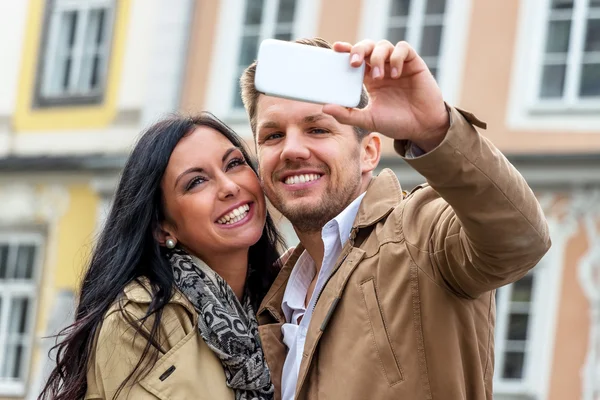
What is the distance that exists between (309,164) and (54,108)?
12359 mm

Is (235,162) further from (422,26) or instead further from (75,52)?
(75,52)

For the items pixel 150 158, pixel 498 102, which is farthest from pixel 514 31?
pixel 150 158

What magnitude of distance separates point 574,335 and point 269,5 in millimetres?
4894

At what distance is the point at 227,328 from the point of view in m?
4.25

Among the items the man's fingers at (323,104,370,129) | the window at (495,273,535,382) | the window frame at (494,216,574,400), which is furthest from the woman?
the window at (495,273,535,382)

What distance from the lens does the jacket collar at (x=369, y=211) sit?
13.1ft

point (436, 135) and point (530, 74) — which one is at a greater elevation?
point (530, 74)

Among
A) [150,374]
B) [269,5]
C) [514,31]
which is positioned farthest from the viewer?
[269,5]

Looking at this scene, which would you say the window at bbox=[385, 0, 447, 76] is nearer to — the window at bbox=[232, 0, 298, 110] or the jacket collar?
the window at bbox=[232, 0, 298, 110]

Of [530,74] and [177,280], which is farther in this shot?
[530,74]

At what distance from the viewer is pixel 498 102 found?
43.5 feet

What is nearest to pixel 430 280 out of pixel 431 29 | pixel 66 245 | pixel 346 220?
pixel 346 220

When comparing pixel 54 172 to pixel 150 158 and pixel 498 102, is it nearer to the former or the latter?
pixel 498 102

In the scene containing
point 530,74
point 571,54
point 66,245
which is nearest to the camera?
point 571,54
